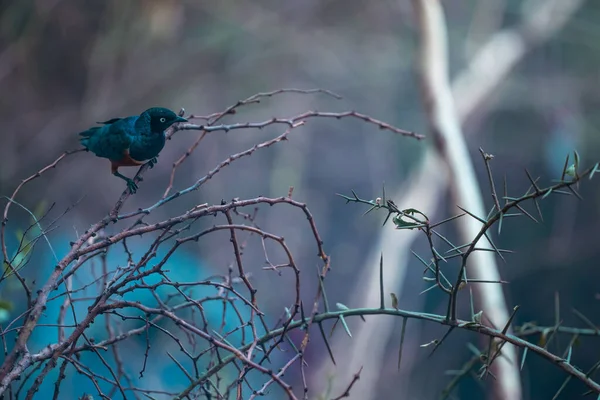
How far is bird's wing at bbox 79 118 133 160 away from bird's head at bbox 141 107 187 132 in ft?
0.18

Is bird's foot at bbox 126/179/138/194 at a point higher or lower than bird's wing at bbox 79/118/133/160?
lower

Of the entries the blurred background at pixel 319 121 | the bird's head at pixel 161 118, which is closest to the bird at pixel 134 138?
the bird's head at pixel 161 118

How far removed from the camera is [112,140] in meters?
1.00

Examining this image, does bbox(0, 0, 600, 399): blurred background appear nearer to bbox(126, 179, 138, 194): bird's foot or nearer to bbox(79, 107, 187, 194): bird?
bbox(79, 107, 187, 194): bird

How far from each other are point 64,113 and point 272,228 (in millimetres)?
1173

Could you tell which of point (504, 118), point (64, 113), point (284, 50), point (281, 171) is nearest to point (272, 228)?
point (281, 171)

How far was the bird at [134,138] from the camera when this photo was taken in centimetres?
94

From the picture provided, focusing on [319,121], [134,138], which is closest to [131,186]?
[134,138]

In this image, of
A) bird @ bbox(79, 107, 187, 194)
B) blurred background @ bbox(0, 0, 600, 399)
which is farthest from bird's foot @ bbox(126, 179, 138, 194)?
blurred background @ bbox(0, 0, 600, 399)

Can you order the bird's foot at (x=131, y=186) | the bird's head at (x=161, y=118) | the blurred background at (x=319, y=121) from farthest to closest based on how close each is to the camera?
the blurred background at (x=319, y=121)
the bird's head at (x=161, y=118)
the bird's foot at (x=131, y=186)

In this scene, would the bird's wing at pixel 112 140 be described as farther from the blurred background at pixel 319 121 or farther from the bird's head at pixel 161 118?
the blurred background at pixel 319 121

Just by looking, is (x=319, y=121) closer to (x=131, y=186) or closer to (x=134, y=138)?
(x=134, y=138)

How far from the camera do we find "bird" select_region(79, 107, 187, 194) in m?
0.94

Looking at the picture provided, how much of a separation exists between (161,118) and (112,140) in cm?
12
